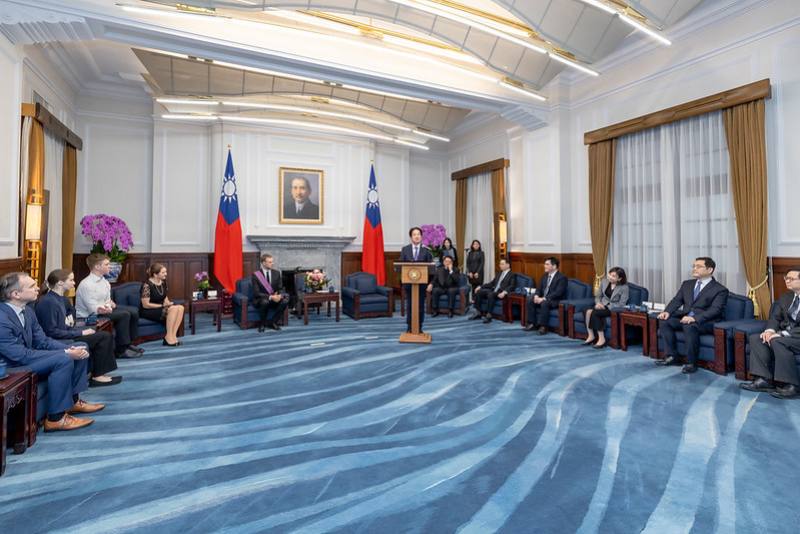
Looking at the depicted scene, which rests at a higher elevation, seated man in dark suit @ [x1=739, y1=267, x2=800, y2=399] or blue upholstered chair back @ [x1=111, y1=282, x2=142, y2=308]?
blue upholstered chair back @ [x1=111, y1=282, x2=142, y2=308]

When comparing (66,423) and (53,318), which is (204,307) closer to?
(53,318)

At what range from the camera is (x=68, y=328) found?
4.00 m

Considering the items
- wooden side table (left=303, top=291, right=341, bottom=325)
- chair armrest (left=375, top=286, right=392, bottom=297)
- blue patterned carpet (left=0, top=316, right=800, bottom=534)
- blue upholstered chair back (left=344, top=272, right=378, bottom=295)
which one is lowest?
blue patterned carpet (left=0, top=316, right=800, bottom=534)

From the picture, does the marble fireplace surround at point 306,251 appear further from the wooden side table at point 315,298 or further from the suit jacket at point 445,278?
the suit jacket at point 445,278

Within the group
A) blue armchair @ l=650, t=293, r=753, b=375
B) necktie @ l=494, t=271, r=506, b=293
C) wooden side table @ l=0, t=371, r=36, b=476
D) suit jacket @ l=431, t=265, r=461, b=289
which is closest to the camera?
wooden side table @ l=0, t=371, r=36, b=476

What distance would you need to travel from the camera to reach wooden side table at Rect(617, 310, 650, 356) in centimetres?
548

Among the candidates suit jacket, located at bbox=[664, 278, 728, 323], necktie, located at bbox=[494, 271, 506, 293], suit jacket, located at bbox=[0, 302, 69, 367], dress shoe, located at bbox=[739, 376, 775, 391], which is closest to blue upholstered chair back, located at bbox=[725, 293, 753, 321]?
suit jacket, located at bbox=[664, 278, 728, 323]

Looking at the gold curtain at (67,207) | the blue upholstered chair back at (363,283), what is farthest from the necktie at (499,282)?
the gold curtain at (67,207)

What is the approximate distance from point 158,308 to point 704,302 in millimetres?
6965

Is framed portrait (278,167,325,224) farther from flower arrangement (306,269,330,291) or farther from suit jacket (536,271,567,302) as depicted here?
suit jacket (536,271,567,302)

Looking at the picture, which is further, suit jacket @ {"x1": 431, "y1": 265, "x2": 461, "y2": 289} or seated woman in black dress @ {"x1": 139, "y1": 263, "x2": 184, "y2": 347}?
suit jacket @ {"x1": 431, "y1": 265, "x2": 461, "y2": 289}

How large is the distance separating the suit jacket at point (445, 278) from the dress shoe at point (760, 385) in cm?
531

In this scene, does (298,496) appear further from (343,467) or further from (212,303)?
(212,303)

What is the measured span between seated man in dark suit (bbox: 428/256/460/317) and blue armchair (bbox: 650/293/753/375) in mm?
3940
